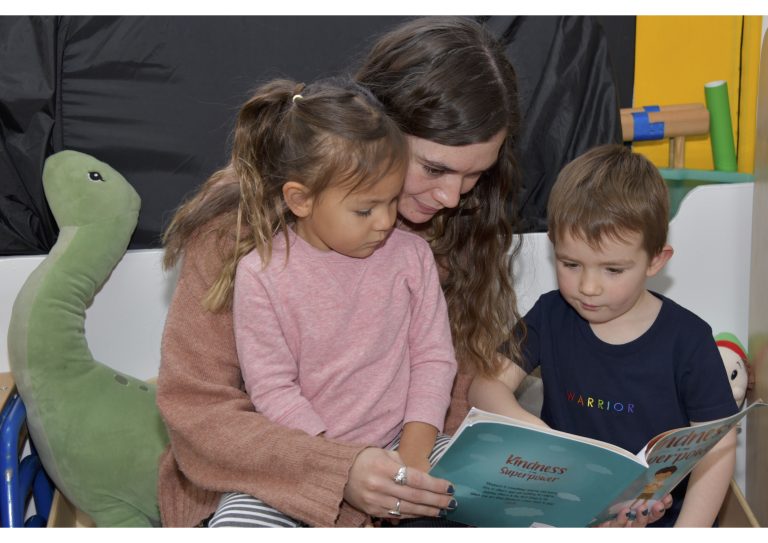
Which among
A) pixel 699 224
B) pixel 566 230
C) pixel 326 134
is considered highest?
pixel 326 134

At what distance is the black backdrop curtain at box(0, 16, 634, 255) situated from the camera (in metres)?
1.68

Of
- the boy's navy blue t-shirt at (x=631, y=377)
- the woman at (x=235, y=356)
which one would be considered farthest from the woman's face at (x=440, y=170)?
the boy's navy blue t-shirt at (x=631, y=377)

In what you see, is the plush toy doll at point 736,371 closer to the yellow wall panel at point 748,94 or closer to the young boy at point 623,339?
the young boy at point 623,339

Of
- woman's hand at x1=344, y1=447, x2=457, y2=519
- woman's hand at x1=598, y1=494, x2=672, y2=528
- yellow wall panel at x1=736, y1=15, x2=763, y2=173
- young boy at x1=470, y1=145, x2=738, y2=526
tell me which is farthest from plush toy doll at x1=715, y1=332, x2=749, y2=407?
woman's hand at x1=344, y1=447, x2=457, y2=519

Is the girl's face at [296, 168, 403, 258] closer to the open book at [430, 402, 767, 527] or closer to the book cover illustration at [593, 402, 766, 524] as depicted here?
the open book at [430, 402, 767, 527]

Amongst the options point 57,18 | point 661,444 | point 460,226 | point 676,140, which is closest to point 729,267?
point 676,140

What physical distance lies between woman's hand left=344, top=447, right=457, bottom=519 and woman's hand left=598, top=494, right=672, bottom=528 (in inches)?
9.5

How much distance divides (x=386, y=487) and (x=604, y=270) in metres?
0.41

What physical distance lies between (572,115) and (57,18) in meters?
0.93

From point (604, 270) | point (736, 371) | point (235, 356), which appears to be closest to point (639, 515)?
point (604, 270)

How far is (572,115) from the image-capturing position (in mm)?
1744

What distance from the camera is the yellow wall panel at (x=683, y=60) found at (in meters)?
1.98
